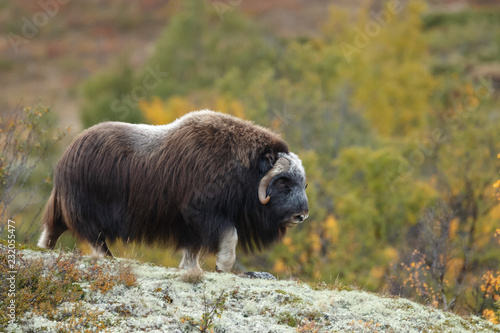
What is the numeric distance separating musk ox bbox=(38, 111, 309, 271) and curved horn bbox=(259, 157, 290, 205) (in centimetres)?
1

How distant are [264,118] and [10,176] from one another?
58.3ft

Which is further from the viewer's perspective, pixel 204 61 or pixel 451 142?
pixel 204 61

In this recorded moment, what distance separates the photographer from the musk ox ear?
777 centimetres

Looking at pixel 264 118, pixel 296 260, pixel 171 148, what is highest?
pixel 171 148

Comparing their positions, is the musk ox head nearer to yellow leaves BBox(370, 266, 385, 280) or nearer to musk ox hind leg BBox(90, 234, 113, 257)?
musk ox hind leg BBox(90, 234, 113, 257)

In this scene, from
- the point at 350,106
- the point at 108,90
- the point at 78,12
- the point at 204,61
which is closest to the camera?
the point at 350,106

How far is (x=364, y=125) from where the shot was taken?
31266mm

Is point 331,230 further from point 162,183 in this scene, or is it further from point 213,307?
point 213,307

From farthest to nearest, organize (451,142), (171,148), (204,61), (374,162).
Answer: (204,61) → (451,142) → (374,162) → (171,148)

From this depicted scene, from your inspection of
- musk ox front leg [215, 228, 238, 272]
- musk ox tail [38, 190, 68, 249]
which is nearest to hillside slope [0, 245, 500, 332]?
musk ox front leg [215, 228, 238, 272]

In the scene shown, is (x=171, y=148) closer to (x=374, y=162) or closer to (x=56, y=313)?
(x=56, y=313)

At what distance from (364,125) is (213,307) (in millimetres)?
26286

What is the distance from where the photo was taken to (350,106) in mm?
32219

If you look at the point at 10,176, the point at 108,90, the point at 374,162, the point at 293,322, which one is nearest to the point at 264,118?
the point at 374,162
